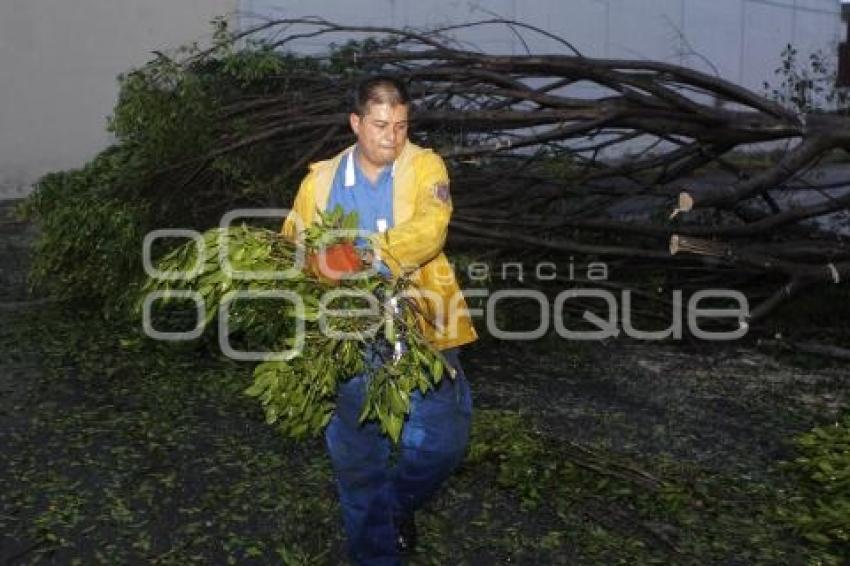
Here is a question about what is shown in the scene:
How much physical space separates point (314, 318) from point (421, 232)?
14.3 inches

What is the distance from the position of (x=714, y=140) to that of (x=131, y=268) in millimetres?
3196

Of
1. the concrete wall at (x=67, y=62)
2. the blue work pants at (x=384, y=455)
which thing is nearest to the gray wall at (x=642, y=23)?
the concrete wall at (x=67, y=62)

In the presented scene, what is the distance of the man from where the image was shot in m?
2.64

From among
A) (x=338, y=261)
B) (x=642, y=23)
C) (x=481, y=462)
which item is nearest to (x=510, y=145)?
(x=481, y=462)

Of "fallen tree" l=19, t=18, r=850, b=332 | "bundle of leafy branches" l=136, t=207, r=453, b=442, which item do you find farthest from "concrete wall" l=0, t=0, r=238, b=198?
"bundle of leafy branches" l=136, t=207, r=453, b=442

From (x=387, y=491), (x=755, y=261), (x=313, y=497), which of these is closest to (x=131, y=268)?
(x=313, y=497)

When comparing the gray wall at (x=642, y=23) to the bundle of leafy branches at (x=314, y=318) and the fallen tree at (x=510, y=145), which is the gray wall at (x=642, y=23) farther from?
the bundle of leafy branches at (x=314, y=318)

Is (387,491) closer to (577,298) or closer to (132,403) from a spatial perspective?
(132,403)

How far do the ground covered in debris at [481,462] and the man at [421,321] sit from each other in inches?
11.0

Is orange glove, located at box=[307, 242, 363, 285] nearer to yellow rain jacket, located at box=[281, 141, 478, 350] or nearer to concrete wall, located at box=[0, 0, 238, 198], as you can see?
yellow rain jacket, located at box=[281, 141, 478, 350]

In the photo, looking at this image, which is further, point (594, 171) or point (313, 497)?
point (594, 171)

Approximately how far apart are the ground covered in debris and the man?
0.92 feet

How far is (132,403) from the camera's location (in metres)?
4.29

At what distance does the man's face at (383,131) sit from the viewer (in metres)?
2.63
